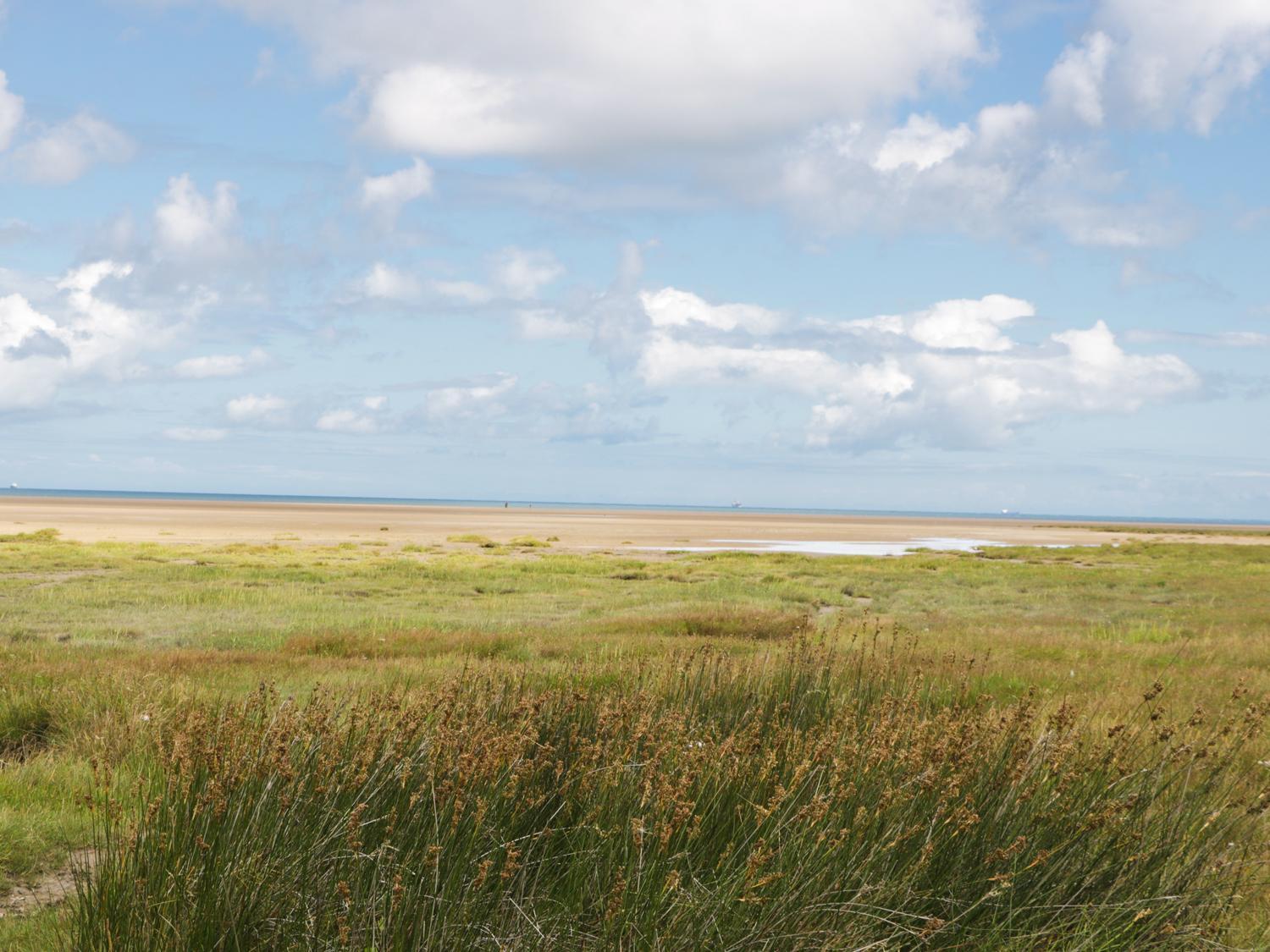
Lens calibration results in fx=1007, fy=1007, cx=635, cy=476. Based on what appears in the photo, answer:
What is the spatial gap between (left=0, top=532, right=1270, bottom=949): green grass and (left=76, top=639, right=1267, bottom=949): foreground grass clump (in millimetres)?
609

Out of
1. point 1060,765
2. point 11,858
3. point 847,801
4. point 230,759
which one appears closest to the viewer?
point 230,759

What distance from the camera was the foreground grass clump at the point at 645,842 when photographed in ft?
14.0

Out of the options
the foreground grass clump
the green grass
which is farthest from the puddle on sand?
the foreground grass clump

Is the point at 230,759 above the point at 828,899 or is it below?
above

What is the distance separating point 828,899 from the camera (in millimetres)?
4578

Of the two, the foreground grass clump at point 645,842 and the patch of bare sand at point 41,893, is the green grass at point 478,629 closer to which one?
the patch of bare sand at point 41,893

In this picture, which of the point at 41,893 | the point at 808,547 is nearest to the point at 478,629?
the point at 41,893

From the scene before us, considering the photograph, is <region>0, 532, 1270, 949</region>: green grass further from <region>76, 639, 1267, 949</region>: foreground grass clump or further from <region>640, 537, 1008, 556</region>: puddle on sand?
<region>640, 537, 1008, 556</region>: puddle on sand

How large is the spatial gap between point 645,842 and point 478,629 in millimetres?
15065

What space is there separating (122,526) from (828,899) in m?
83.5

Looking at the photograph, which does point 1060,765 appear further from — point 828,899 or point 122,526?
point 122,526

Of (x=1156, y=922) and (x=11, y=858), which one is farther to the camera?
(x=11, y=858)

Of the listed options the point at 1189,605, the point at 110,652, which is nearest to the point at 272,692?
the point at 110,652

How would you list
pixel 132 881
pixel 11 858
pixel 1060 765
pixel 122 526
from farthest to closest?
pixel 122 526 < pixel 11 858 < pixel 1060 765 < pixel 132 881
